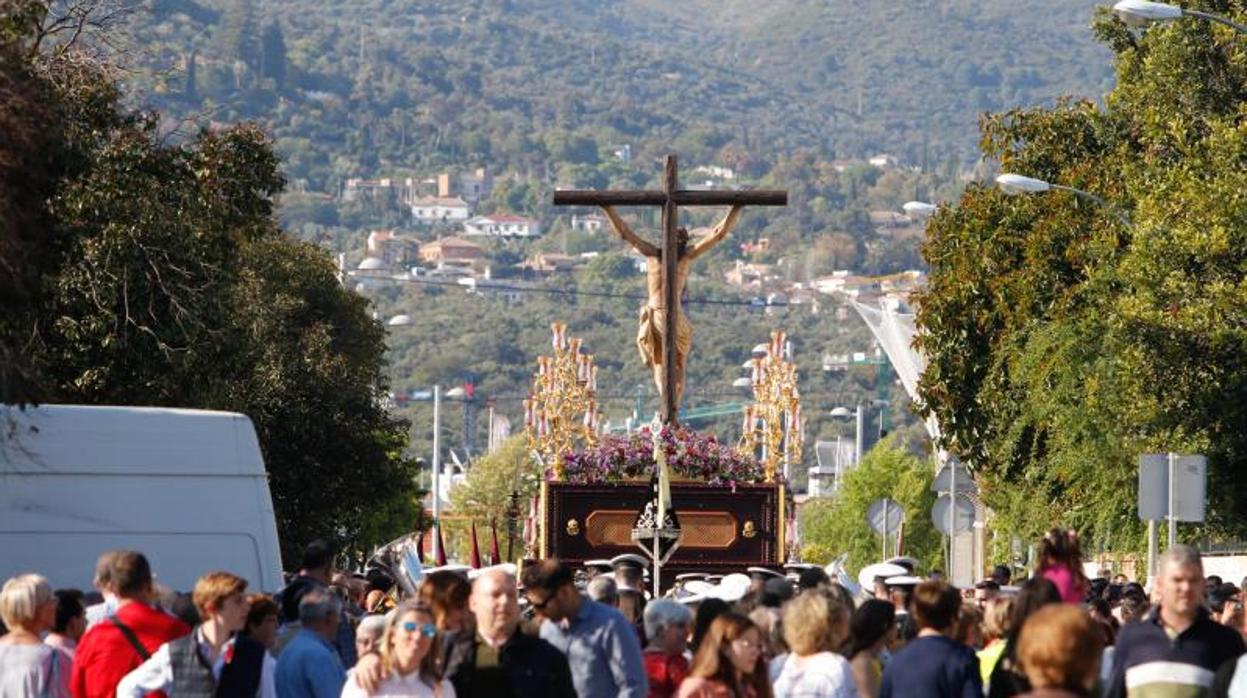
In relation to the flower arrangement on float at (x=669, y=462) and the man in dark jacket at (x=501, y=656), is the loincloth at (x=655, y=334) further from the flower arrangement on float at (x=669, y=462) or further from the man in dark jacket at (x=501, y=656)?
the man in dark jacket at (x=501, y=656)

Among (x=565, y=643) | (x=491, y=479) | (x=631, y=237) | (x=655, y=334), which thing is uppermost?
(x=631, y=237)

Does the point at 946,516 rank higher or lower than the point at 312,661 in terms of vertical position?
higher

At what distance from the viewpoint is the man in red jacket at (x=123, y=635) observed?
46.8 feet

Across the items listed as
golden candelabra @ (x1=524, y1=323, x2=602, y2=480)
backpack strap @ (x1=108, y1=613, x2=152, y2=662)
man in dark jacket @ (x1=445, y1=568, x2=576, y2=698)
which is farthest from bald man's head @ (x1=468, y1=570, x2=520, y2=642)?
golden candelabra @ (x1=524, y1=323, x2=602, y2=480)

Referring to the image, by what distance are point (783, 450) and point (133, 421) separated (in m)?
18.2

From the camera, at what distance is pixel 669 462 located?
108 feet

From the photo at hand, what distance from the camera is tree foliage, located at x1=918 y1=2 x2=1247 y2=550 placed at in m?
32.3

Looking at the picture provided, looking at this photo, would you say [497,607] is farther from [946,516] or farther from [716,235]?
[716,235]

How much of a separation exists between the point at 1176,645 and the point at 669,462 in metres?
19.9

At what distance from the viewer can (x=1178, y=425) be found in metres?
32.5

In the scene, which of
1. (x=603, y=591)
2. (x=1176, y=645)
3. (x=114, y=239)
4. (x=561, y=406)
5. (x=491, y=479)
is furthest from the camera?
(x=491, y=479)

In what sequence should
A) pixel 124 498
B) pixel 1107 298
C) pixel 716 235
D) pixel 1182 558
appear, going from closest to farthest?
pixel 1182 558 → pixel 124 498 → pixel 1107 298 → pixel 716 235

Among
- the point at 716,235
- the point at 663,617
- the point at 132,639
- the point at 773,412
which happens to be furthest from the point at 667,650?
the point at 773,412

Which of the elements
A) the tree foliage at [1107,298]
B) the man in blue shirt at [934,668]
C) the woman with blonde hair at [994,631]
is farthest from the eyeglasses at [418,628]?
the tree foliage at [1107,298]
